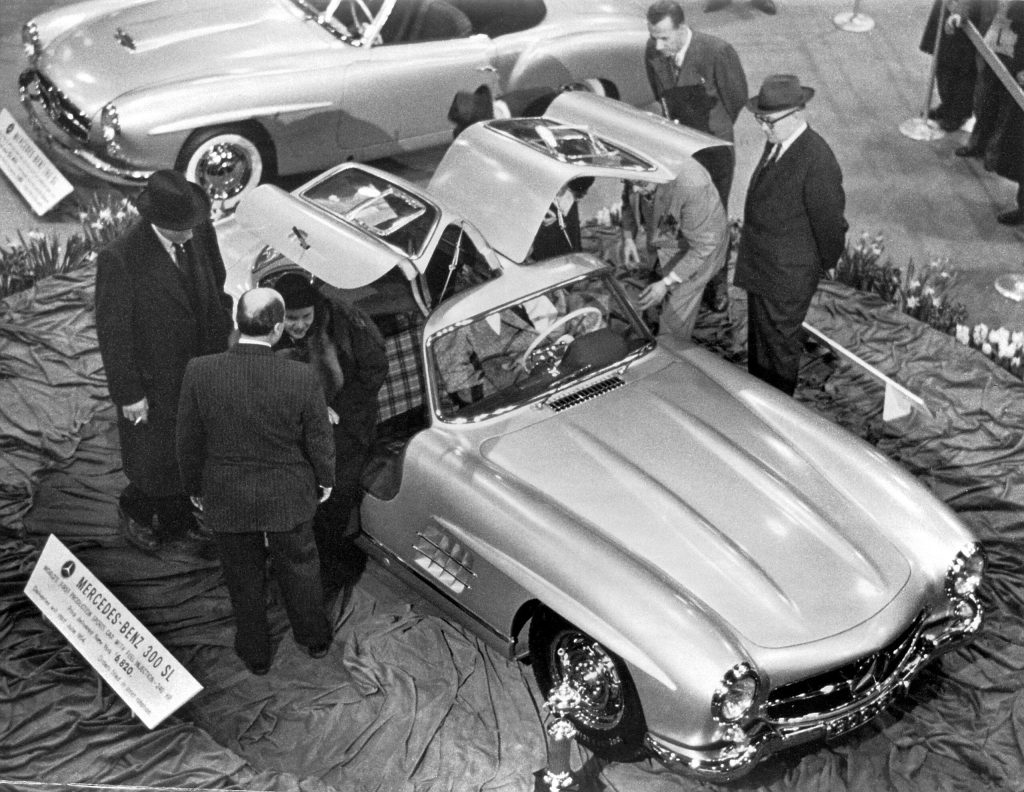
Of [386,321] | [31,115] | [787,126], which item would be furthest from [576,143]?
[31,115]

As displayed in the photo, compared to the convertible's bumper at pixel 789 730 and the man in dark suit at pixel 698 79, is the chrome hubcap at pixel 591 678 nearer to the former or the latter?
the convertible's bumper at pixel 789 730

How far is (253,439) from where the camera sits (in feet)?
13.9

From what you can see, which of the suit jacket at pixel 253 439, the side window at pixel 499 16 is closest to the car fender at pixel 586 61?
the side window at pixel 499 16

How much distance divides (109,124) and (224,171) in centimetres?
67

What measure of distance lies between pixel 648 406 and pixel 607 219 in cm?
272

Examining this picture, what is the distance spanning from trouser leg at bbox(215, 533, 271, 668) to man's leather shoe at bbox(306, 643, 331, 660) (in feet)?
0.53

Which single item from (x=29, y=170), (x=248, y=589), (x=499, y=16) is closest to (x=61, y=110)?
(x=29, y=170)

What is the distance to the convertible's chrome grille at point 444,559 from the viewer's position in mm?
4484

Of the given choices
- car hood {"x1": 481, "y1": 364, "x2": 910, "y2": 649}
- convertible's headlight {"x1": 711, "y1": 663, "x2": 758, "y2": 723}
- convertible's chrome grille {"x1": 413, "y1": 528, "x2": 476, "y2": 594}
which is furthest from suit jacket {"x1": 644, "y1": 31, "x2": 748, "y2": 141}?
convertible's headlight {"x1": 711, "y1": 663, "x2": 758, "y2": 723}

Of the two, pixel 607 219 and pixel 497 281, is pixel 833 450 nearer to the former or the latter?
pixel 497 281

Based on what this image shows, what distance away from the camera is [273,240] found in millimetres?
5234

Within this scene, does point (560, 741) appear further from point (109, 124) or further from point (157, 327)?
point (109, 124)

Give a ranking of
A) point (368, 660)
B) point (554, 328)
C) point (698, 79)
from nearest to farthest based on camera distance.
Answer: point (368, 660) < point (554, 328) < point (698, 79)

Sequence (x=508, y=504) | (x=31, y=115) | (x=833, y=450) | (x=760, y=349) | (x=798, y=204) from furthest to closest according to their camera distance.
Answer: (x=31, y=115), (x=760, y=349), (x=798, y=204), (x=833, y=450), (x=508, y=504)
